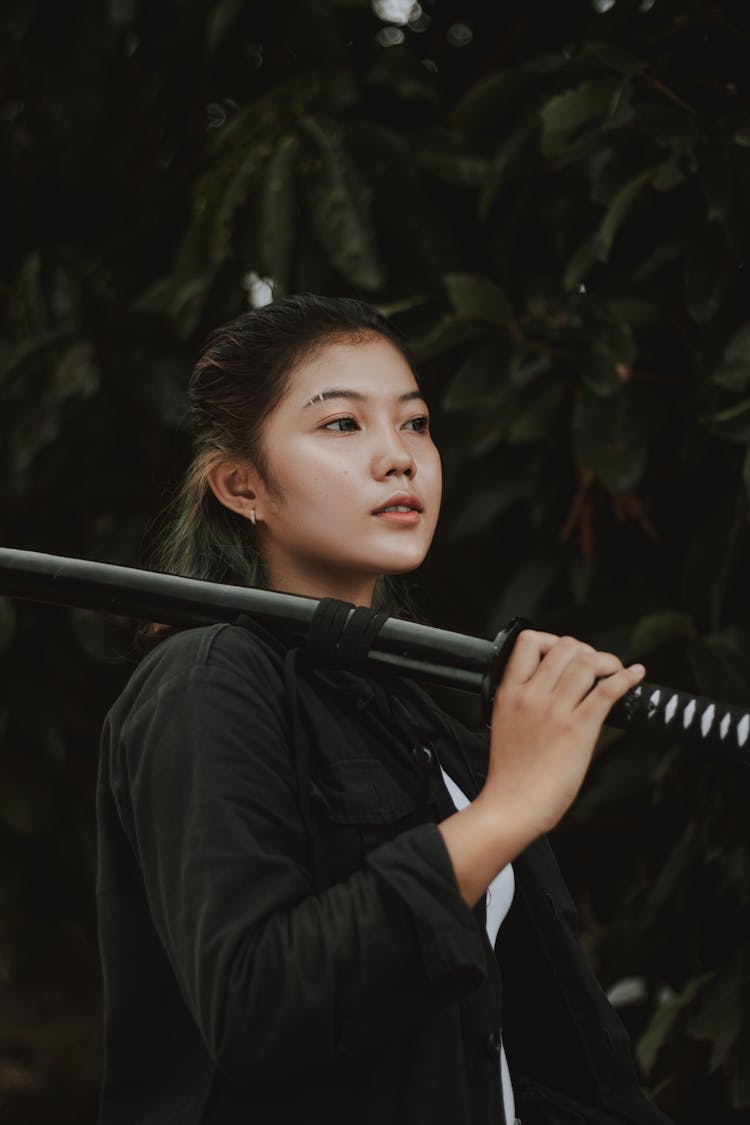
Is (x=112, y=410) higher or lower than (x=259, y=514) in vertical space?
lower

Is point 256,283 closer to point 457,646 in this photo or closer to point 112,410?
point 112,410

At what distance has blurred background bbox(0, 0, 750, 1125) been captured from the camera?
79.5 inches

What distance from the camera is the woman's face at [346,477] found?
131 centimetres

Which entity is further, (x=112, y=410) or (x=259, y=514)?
(x=112, y=410)

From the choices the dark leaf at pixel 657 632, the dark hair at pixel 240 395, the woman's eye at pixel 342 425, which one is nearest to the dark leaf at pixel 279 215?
the dark hair at pixel 240 395

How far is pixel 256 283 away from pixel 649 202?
717 mm

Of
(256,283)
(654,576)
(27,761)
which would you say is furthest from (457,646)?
(27,761)

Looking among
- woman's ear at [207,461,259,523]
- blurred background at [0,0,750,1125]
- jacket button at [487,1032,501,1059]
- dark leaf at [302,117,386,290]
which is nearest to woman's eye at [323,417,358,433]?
woman's ear at [207,461,259,523]

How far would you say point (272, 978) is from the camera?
39.1 inches

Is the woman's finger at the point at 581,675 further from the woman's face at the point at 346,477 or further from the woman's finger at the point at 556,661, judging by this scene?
the woman's face at the point at 346,477

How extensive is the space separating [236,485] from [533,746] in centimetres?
50

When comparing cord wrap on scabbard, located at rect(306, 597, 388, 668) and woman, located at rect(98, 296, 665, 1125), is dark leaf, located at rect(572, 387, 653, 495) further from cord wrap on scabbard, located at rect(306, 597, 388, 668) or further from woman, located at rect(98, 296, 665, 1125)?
cord wrap on scabbard, located at rect(306, 597, 388, 668)

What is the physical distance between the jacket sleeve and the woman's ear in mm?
381

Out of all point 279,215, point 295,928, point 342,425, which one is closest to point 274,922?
point 295,928
